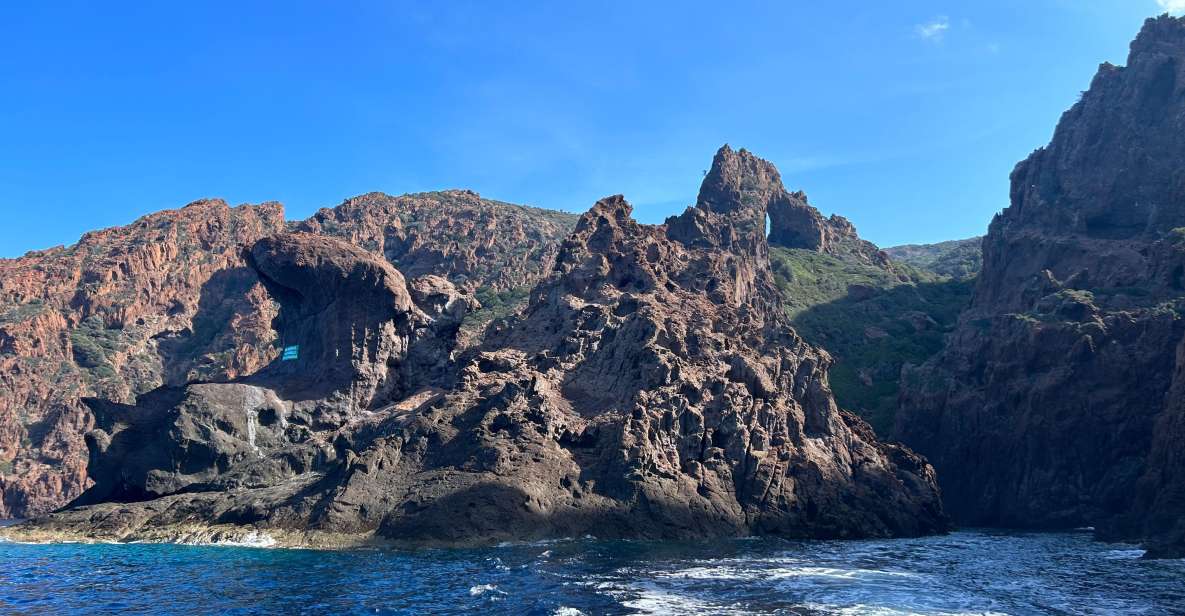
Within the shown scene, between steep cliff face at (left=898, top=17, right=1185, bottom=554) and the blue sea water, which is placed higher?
steep cliff face at (left=898, top=17, right=1185, bottom=554)

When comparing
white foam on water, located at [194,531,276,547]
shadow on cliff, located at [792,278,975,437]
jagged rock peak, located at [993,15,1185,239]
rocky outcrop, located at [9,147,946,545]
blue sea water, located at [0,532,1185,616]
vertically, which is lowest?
white foam on water, located at [194,531,276,547]

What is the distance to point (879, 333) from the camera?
493 ft

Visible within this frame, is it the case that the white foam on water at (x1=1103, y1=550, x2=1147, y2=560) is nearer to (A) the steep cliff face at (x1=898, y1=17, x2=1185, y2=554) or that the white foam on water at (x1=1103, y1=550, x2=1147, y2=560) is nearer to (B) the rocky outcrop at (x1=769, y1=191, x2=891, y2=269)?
(A) the steep cliff face at (x1=898, y1=17, x2=1185, y2=554)

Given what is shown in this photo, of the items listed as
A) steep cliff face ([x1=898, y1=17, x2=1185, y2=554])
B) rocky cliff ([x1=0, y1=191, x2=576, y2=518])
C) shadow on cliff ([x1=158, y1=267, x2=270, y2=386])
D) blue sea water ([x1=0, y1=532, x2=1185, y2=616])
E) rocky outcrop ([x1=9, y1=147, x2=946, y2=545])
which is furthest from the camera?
shadow on cliff ([x1=158, y1=267, x2=270, y2=386])

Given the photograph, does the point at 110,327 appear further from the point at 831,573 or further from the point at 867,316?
the point at 831,573

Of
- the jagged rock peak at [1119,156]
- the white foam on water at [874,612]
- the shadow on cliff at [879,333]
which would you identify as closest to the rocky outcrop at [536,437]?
the white foam on water at [874,612]

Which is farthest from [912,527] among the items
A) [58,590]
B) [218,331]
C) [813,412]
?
[218,331]

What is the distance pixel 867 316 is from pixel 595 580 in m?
126

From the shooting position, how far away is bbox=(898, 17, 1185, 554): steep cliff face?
84938 millimetres

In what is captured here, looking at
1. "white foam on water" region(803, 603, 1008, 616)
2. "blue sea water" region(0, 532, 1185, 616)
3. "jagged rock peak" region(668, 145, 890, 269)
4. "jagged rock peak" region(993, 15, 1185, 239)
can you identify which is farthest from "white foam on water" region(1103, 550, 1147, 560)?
"jagged rock peak" region(668, 145, 890, 269)

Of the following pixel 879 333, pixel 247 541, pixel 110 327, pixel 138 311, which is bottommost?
pixel 247 541

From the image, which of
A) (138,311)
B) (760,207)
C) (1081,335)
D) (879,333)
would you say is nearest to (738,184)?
(760,207)

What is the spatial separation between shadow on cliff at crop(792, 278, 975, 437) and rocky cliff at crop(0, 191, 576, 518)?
59758 millimetres

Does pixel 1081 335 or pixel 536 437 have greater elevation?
pixel 1081 335
